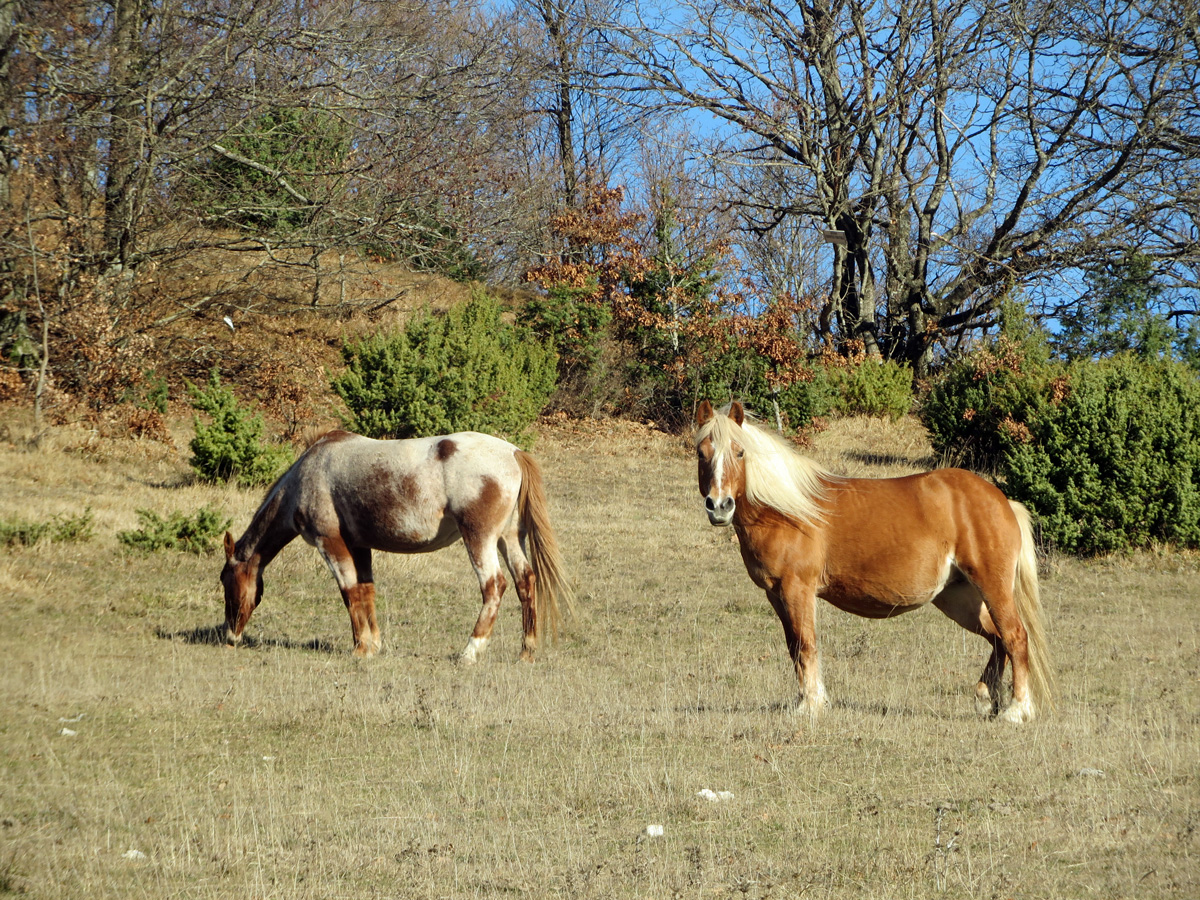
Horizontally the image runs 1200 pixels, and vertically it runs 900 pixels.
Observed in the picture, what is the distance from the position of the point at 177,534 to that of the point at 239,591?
3712 millimetres

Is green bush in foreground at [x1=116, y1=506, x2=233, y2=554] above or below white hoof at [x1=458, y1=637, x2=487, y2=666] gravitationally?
above

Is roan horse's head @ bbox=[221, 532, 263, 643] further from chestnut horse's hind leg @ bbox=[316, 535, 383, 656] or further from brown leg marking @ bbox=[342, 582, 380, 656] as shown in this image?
brown leg marking @ bbox=[342, 582, 380, 656]

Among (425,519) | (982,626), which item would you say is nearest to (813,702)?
(982,626)

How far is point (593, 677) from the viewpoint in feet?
28.5

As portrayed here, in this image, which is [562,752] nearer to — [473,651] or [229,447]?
[473,651]

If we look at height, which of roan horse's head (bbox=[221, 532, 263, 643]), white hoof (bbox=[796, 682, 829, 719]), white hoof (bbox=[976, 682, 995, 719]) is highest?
roan horse's head (bbox=[221, 532, 263, 643])

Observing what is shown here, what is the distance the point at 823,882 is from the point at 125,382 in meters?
18.3

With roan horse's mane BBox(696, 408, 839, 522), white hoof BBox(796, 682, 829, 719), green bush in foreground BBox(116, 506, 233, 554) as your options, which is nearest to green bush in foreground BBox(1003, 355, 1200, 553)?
roan horse's mane BBox(696, 408, 839, 522)

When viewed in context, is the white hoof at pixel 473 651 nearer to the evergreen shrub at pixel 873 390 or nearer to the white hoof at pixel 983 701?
the white hoof at pixel 983 701

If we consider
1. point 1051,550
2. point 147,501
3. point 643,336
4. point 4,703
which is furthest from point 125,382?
point 1051,550

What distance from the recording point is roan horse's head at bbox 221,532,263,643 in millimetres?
9758

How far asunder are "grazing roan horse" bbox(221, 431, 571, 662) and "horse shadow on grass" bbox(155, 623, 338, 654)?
0.18m

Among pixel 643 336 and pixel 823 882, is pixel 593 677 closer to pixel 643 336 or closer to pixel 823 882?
pixel 823 882

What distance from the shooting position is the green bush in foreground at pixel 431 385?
20.0 m
